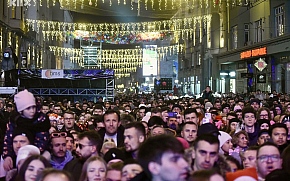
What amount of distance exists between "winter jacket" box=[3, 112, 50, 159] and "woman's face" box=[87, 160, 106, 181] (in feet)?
6.05

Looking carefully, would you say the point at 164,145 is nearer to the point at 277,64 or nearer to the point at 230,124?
the point at 230,124

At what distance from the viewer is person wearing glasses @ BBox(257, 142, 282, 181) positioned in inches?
252

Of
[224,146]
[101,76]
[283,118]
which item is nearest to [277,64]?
[101,76]

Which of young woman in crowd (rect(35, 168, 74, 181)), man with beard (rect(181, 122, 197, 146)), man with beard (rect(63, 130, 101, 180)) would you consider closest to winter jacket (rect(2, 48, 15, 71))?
man with beard (rect(181, 122, 197, 146))

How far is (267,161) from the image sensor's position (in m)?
6.48

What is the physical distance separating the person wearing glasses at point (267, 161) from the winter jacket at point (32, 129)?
337 cm

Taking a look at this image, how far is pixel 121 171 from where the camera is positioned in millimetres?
6184

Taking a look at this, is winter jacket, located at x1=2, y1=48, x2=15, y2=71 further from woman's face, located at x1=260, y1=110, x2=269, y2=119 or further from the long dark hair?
the long dark hair

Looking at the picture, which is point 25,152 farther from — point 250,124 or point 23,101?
point 250,124

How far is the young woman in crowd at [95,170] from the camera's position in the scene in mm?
6391

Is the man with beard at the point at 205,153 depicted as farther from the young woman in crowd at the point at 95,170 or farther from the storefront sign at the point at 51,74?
the storefront sign at the point at 51,74

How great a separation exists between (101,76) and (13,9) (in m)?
14.7

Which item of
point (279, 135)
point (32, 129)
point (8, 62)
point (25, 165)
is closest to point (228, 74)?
point (8, 62)

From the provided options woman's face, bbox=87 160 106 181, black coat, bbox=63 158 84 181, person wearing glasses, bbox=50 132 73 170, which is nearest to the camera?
woman's face, bbox=87 160 106 181
